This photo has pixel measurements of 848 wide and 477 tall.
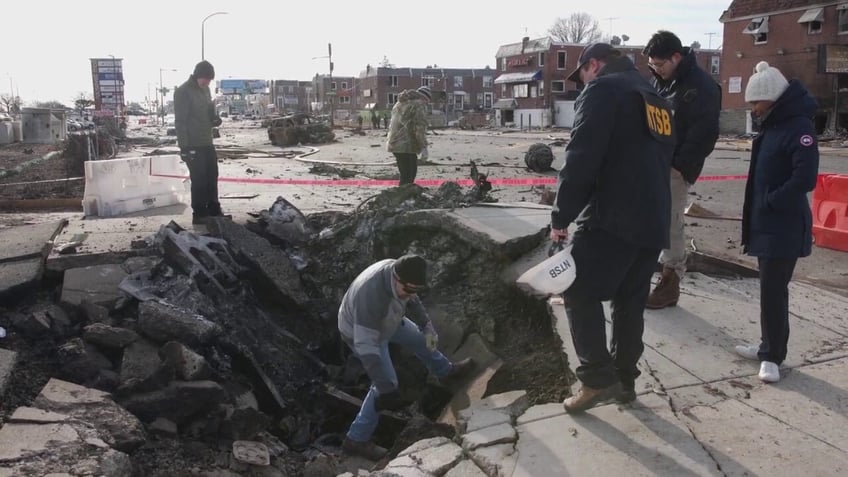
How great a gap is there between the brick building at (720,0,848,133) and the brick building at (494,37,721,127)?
19.6 meters

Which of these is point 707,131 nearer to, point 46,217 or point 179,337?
point 179,337

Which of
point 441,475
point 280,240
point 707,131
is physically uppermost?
point 707,131

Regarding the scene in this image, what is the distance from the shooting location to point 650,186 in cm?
326

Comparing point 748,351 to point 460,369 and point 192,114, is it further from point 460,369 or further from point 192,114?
point 192,114

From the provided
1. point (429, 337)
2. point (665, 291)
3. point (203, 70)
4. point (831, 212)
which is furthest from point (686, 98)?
point (203, 70)

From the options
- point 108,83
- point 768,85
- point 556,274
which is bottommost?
point 556,274

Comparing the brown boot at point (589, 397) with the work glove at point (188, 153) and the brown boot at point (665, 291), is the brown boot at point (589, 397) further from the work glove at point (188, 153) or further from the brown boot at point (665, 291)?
the work glove at point (188, 153)

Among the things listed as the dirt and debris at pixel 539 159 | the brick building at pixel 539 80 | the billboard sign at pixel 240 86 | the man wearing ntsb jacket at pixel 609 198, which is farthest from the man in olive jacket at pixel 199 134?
the billboard sign at pixel 240 86

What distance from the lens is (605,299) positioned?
3363 millimetres

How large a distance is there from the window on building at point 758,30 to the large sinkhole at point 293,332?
129ft

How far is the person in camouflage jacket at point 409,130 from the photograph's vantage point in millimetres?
9641

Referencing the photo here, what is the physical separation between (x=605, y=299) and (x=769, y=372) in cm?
127

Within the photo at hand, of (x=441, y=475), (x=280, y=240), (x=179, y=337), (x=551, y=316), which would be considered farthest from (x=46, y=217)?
(x=441, y=475)

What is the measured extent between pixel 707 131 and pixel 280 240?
15.6 feet
